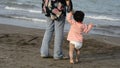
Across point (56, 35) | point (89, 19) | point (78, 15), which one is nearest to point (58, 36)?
point (56, 35)

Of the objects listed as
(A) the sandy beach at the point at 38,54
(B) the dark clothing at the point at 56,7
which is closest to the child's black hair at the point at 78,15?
(B) the dark clothing at the point at 56,7

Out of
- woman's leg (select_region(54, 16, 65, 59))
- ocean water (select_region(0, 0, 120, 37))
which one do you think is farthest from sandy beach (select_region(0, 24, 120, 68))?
ocean water (select_region(0, 0, 120, 37))

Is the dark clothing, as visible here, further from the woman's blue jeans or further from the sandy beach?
the sandy beach

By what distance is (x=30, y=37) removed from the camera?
10.7m

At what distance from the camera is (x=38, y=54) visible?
8.45m

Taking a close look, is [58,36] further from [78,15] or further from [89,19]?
[89,19]

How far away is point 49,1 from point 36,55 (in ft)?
4.03

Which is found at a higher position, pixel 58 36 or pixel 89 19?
pixel 58 36

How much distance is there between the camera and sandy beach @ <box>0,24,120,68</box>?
7.61 m

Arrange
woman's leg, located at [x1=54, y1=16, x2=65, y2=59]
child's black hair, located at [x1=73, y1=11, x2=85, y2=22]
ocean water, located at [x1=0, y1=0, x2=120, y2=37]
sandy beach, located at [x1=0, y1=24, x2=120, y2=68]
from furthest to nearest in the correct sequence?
ocean water, located at [x1=0, y1=0, x2=120, y2=37]
woman's leg, located at [x1=54, y1=16, x2=65, y2=59]
sandy beach, located at [x1=0, y1=24, x2=120, y2=68]
child's black hair, located at [x1=73, y1=11, x2=85, y2=22]

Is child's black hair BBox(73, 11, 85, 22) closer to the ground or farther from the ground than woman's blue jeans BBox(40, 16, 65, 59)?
farther from the ground

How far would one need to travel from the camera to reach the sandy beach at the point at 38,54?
7608 mm

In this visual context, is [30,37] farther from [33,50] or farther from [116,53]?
[116,53]

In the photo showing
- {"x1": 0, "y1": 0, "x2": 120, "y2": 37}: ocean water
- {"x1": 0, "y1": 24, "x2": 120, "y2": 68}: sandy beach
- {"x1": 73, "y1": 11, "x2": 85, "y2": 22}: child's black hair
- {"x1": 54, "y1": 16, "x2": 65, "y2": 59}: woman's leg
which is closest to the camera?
{"x1": 73, "y1": 11, "x2": 85, "y2": 22}: child's black hair
